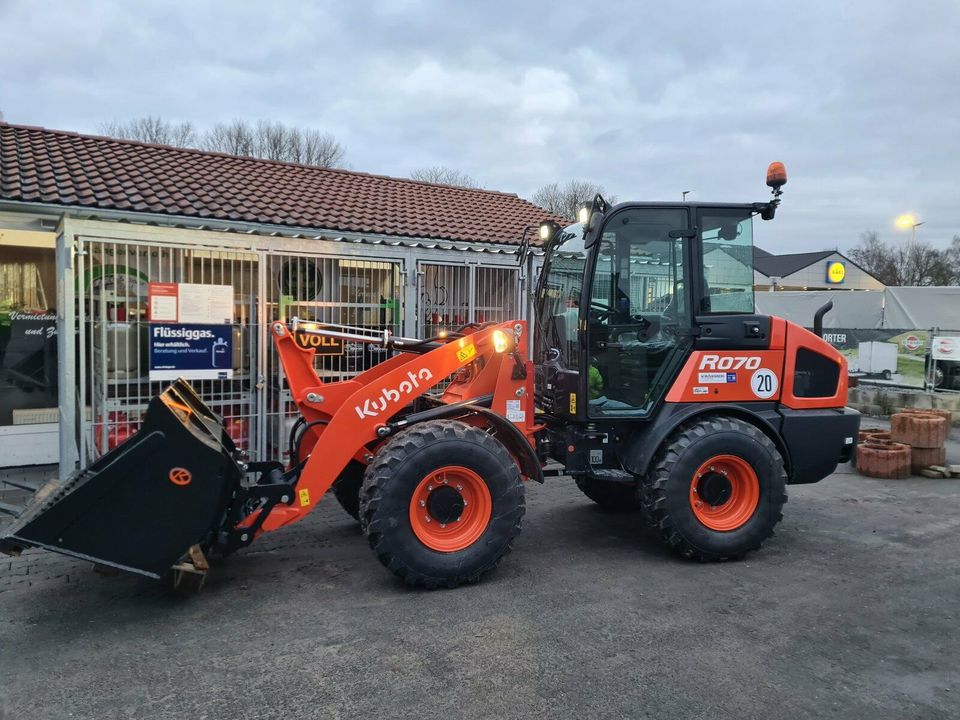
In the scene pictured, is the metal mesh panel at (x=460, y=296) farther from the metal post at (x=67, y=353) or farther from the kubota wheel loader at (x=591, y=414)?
the metal post at (x=67, y=353)

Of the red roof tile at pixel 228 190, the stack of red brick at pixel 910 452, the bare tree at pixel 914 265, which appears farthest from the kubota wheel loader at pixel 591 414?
the bare tree at pixel 914 265

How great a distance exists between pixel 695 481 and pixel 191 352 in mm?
5166

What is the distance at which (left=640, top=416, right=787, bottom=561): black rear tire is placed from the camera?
15.7ft

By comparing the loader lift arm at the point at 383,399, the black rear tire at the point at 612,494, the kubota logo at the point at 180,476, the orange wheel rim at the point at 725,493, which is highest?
the loader lift arm at the point at 383,399

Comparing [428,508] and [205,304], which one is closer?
[428,508]

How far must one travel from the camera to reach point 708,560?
495 cm

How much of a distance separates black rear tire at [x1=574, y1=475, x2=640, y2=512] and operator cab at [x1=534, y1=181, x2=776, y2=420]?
1384 millimetres

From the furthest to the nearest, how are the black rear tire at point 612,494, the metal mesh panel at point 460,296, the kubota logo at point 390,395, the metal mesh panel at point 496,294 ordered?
the metal mesh panel at point 496,294 < the metal mesh panel at point 460,296 < the black rear tire at point 612,494 < the kubota logo at point 390,395

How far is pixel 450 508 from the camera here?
444cm

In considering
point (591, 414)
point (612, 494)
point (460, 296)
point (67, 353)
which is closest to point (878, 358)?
point (460, 296)

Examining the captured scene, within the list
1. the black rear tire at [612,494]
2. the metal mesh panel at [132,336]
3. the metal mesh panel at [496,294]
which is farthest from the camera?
the metal mesh panel at [496,294]

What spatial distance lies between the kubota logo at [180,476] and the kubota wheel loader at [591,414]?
29 centimetres

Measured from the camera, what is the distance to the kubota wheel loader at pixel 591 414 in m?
4.34

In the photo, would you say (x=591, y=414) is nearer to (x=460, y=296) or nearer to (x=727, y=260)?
(x=727, y=260)
